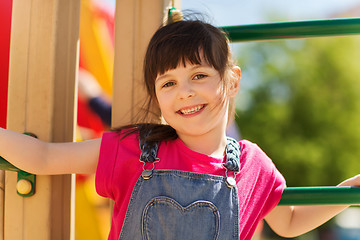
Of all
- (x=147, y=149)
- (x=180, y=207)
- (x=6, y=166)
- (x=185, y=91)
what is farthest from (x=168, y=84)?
(x=6, y=166)

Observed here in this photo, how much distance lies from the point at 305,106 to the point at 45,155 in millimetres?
11126

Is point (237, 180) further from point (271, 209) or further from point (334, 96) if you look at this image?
point (334, 96)

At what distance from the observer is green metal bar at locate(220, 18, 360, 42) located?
1193 mm

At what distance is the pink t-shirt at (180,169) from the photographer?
1.14 m

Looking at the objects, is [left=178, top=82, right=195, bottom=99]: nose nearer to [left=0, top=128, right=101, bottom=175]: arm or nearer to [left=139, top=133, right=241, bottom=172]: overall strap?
[left=139, top=133, right=241, bottom=172]: overall strap

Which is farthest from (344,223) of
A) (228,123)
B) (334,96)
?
(228,123)

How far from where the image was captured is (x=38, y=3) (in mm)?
1173

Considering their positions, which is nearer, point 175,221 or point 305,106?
point 175,221

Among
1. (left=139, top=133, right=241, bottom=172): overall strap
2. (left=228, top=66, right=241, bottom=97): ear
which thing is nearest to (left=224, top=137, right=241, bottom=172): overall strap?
(left=139, top=133, right=241, bottom=172): overall strap

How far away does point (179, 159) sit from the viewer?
A: 1.20 meters

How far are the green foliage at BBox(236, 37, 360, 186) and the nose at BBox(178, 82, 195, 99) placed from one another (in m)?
10.1

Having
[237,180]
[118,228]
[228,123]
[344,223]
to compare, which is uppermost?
[228,123]

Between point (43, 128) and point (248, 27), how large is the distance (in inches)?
24.1

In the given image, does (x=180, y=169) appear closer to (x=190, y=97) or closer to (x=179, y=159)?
(x=179, y=159)
